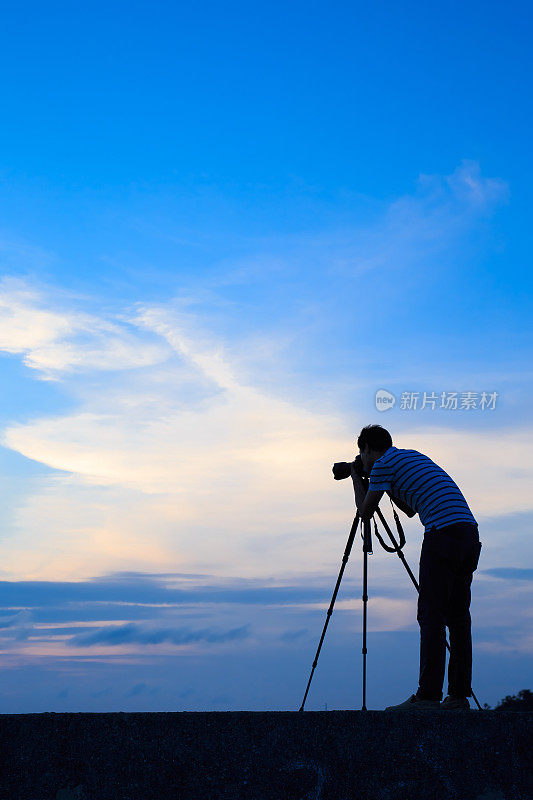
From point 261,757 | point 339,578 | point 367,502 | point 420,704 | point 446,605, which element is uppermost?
point 367,502

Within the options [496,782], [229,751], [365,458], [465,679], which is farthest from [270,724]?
[365,458]

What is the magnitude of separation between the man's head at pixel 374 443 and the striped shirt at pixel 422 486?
23 centimetres

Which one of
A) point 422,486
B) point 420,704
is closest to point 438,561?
point 422,486

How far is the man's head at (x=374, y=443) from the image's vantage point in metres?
6.14

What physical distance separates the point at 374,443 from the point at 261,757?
265cm

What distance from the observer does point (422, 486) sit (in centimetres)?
570

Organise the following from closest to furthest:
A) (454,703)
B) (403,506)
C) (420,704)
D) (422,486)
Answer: (420,704), (454,703), (422,486), (403,506)

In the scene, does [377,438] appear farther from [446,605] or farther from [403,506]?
[446,605]

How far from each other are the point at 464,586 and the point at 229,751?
2.23 m

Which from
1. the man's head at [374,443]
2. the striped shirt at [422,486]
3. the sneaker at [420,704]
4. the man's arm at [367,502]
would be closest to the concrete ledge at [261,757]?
the sneaker at [420,704]

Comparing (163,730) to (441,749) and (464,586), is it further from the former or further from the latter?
(464,586)

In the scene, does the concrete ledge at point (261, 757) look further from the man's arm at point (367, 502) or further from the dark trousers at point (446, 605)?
the man's arm at point (367, 502)

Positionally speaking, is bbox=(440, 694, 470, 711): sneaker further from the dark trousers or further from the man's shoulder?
the man's shoulder

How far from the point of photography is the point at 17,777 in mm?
4309
